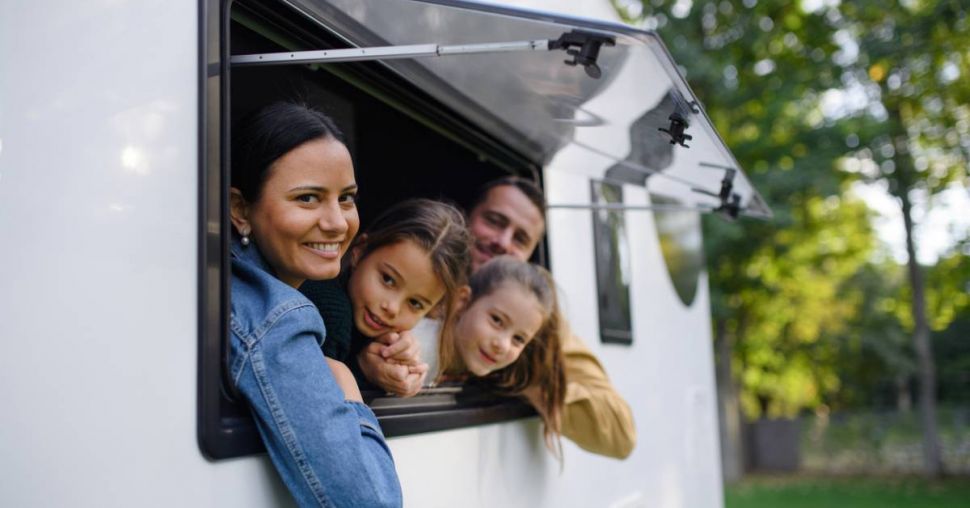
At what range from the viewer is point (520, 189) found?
10.9 ft

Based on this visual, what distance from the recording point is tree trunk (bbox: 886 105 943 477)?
13414 millimetres

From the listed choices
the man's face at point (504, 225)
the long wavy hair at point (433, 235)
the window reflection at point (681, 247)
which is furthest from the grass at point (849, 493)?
the long wavy hair at point (433, 235)

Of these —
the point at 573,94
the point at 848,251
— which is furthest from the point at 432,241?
→ the point at 848,251

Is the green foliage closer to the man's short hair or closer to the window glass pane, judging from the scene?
the window glass pane

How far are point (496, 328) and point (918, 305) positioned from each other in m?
12.3

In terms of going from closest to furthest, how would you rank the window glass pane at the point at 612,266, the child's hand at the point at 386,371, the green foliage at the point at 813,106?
the child's hand at the point at 386,371 < the window glass pane at the point at 612,266 < the green foliage at the point at 813,106

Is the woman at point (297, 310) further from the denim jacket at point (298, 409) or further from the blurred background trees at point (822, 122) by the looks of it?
the blurred background trees at point (822, 122)

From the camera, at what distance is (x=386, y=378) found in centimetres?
245

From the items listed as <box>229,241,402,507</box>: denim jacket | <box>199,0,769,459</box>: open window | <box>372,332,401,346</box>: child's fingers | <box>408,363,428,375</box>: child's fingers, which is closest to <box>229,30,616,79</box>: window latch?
<box>199,0,769,459</box>: open window

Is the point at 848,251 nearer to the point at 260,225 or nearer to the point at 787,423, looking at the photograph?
the point at 787,423

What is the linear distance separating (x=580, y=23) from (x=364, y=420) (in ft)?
2.85

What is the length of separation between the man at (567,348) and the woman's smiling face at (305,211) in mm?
917

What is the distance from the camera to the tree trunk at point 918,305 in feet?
44.0

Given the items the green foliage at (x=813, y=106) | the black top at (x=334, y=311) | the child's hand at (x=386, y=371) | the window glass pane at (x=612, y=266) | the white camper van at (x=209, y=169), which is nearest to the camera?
the white camper van at (x=209, y=169)
